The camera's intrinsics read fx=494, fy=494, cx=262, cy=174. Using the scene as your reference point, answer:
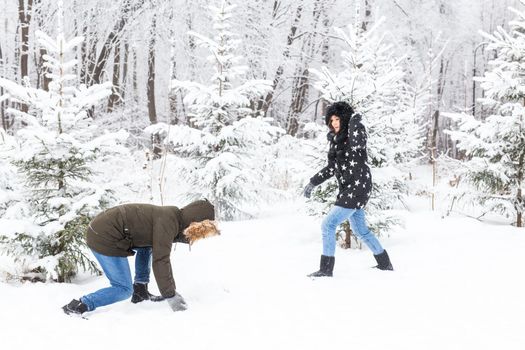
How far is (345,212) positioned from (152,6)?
36.8 ft

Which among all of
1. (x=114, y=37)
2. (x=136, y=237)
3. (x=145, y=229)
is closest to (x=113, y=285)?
(x=136, y=237)

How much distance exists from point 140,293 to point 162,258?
757mm

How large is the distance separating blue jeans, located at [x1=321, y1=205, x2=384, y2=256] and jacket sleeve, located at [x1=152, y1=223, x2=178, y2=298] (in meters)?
1.84

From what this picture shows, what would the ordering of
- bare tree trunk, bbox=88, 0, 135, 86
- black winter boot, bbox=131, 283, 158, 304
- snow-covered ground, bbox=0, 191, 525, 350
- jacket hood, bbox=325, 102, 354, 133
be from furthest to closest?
bare tree trunk, bbox=88, 0, 135, 86 → jacket hood, bbox=325, 102, 354, 133 → black winter boot, bbox=131, 283, 158, 304 → snow-covered ground, bbox=0, 191, 525, 350

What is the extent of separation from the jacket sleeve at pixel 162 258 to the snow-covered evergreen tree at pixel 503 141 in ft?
19.4

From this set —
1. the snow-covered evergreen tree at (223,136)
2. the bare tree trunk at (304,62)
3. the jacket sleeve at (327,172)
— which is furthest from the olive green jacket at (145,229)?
the bare tree trunk at (304,62)

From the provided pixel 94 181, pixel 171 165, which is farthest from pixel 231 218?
pixel 94 181

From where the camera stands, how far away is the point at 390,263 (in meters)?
5.64

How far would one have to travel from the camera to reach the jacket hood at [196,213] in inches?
172

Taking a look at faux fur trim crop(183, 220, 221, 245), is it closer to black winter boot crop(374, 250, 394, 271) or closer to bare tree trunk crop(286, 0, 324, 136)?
black winter boot crop(374, 250, 394, 271)

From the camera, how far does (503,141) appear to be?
8227 mm

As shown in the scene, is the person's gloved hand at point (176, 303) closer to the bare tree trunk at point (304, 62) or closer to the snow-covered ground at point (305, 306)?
the snow-covered ground at point (305, 306)

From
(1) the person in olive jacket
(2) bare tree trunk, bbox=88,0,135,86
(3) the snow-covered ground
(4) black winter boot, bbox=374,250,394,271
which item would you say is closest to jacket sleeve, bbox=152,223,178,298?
(1) the person in olive jacket

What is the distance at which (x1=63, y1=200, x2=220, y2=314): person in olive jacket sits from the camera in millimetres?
4230
